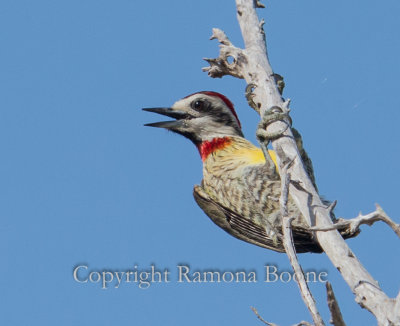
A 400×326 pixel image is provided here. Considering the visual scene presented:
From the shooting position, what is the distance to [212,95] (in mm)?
7277

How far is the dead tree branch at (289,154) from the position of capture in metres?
3.90

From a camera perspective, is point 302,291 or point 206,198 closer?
point 302,291

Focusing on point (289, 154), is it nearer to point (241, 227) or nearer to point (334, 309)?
point (334, 309)

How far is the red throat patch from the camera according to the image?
7.00m

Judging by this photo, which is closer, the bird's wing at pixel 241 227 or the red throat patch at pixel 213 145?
the bird's wing at pixel 241 227

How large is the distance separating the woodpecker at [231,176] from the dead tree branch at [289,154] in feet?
2.34

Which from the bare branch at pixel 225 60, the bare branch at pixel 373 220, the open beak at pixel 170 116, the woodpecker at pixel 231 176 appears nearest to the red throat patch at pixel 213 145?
the woodpecker at pixel 231 176

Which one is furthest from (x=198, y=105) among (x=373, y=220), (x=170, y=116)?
(x=373, y=220)

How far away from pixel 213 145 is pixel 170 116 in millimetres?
502

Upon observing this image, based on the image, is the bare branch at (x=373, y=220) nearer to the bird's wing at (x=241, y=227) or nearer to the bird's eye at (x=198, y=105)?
the bird's wing at (x=241, y=227)

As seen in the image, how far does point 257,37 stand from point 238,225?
185 cm

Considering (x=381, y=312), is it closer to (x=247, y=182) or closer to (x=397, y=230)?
(x=397, y=230)

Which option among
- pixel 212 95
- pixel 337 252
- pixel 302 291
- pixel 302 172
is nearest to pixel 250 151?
pixel 212 95

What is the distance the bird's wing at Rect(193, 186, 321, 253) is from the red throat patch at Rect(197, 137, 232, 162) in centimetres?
34
